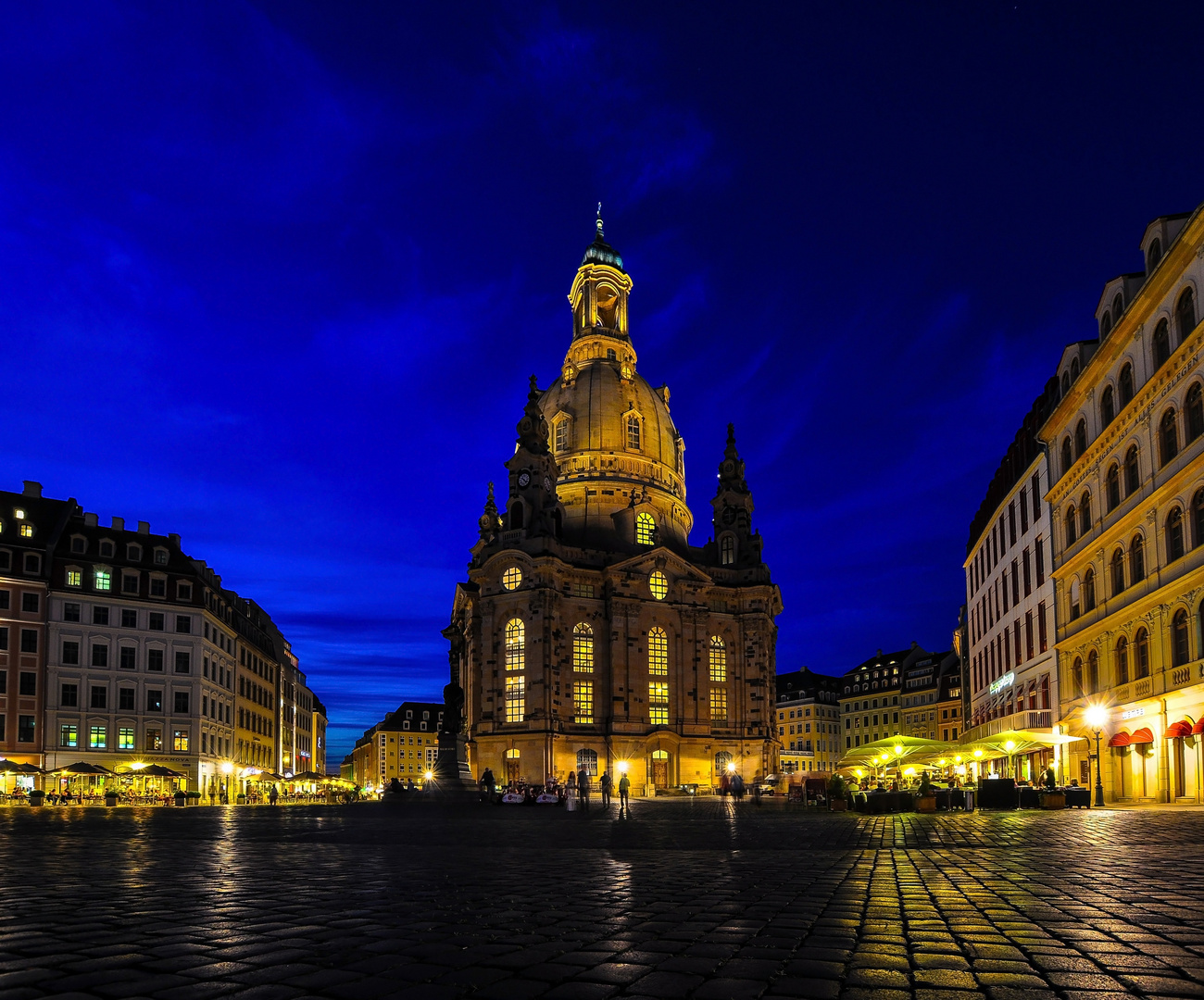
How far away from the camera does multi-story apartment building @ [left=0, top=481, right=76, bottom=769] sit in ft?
239

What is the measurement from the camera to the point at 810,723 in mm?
170125

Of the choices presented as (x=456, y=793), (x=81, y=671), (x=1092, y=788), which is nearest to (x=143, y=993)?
(x=1092, y=788)

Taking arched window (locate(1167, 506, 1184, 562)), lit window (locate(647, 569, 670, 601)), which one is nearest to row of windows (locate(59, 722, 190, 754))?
lit window (locate(647, 569, 670, 601))

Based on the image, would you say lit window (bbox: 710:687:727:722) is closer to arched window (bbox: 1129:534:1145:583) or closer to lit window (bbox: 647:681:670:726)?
lit window (bbox: 647:681:670:726)

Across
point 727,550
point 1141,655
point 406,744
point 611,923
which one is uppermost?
point 727,550

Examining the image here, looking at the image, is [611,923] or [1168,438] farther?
[1168,438]

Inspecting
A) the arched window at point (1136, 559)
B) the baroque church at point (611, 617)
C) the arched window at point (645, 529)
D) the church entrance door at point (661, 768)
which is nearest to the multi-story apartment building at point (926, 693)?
the baroque church at point (611, 617)

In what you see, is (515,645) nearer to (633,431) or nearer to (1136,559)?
(633,431)

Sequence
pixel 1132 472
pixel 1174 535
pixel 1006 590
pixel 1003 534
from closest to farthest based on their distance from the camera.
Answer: pixel 1174 535, pixel 1132 472, pixel 1006 590, pixel 1003 534

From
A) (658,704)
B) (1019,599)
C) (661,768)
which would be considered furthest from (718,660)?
(1019,599)

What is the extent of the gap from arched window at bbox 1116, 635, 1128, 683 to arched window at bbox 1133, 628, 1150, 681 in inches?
40.2

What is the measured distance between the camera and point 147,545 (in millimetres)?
83000

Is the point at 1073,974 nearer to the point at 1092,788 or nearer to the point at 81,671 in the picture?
the point at 1092,788

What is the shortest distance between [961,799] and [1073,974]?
34.1 m
